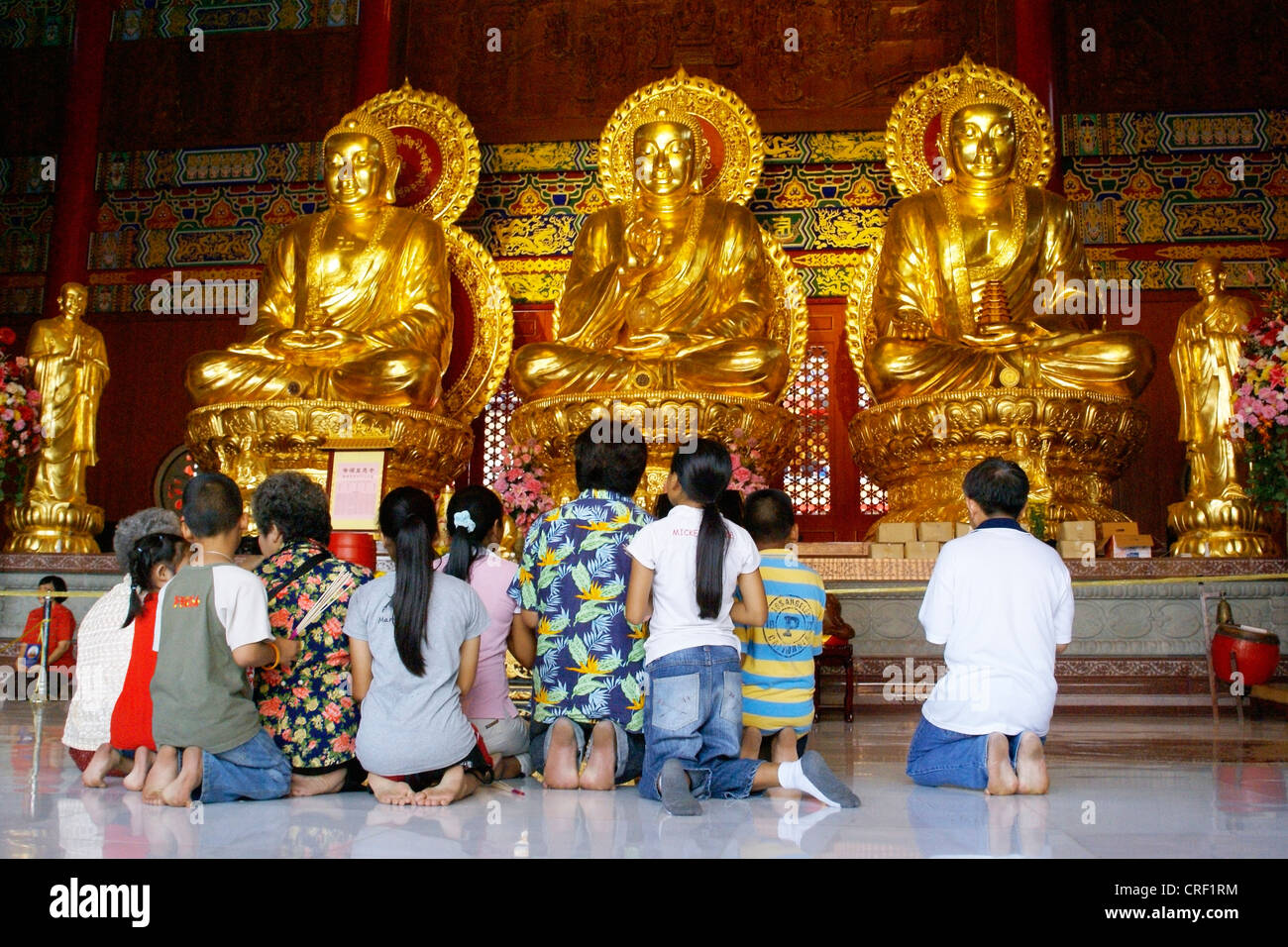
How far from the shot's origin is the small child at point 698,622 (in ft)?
9.14

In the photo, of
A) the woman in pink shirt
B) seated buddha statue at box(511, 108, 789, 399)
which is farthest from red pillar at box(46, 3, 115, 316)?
the woman in pink shirt

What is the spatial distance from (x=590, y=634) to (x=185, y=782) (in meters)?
0.88

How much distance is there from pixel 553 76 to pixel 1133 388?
381cm

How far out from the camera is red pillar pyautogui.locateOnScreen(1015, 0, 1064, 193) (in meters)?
7.13

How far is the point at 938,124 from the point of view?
7.09 meters

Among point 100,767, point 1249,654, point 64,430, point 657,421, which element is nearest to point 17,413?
point 64,430

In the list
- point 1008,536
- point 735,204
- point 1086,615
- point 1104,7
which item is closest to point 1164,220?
point 1104,7

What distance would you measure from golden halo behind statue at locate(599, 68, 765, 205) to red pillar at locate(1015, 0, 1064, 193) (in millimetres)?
1449

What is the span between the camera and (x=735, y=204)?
700 cm

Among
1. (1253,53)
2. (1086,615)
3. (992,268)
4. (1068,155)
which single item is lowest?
(1086,615)

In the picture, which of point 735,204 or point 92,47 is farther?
point 92,47

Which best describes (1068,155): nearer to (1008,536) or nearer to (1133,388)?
(1133,388)

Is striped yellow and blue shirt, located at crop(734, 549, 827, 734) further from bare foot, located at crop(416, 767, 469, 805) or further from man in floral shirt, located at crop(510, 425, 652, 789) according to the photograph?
bare foot, located at crop(416, 767, 469, 805)

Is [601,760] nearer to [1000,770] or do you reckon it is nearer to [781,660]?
[781,660]
